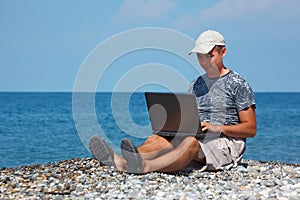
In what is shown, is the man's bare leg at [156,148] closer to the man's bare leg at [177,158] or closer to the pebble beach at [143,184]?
the man's bare leg at [177,158]

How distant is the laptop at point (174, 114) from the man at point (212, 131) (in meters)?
0.09

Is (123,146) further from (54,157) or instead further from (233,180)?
(54,157)

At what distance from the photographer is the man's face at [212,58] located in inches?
238

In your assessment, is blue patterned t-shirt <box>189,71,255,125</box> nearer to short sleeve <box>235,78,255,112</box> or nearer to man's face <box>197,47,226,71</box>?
short sleeve <box>235,78,255,112</box>

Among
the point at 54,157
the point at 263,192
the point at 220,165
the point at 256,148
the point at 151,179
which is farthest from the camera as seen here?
the point at 256,148

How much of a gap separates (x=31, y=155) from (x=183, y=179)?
9.72 m

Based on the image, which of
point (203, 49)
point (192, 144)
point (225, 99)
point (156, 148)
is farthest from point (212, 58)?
point (156, 148)

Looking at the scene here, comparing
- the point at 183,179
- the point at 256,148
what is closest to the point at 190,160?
the point at 183,179

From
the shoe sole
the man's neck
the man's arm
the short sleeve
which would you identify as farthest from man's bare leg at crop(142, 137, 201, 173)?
the man's neck

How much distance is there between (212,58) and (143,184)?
66.6 inches

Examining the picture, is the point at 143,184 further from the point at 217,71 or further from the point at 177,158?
the point at 217,71

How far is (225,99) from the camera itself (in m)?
6.08

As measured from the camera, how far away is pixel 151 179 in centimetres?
572

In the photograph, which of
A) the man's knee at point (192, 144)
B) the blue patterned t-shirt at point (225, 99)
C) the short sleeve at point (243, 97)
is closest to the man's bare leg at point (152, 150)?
the man's knee at point (192, 144)
